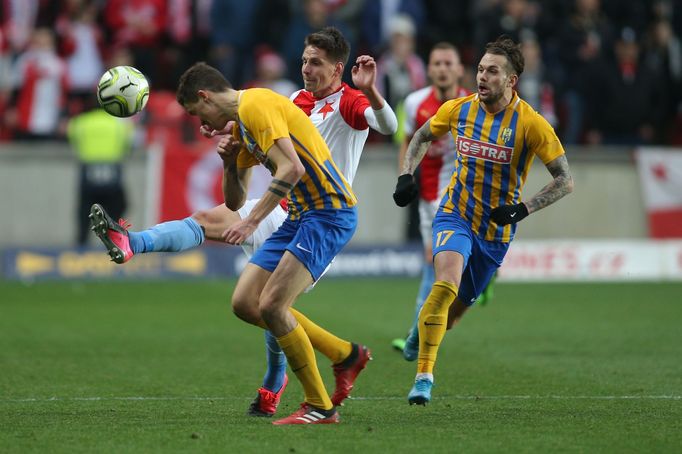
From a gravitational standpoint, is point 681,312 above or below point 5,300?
above

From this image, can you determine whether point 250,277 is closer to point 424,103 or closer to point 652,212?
point 424,103

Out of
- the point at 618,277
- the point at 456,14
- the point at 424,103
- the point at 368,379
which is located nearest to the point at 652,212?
the point at 618,277

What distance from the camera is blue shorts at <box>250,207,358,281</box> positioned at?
23.6 feet

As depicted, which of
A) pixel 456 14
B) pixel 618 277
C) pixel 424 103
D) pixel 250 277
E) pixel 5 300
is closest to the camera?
pixel 250 277

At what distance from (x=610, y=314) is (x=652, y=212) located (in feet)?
17.2

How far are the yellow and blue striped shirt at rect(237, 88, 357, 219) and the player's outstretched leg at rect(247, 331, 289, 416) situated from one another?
0.88 meters

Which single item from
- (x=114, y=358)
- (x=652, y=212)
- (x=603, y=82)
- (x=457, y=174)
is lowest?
(x=114, y=358)

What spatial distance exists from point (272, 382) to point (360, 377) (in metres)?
1.59

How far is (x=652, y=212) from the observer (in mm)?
18547

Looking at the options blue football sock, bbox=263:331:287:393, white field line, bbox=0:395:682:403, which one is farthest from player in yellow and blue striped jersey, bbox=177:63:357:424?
white field line, bbox=0:395:682:403

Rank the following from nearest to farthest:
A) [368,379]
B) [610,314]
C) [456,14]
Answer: [368,379] → [610,314] → [456,14]

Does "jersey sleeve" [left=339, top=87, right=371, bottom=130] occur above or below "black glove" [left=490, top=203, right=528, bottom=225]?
above

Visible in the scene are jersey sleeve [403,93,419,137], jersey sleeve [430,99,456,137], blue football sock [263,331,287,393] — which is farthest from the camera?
jersey sleeve [403,93,419,137]

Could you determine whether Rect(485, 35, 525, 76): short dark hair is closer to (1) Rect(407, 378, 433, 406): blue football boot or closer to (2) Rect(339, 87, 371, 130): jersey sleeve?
(2) Rect(339, 87, 371, 130): jersey sleeve
